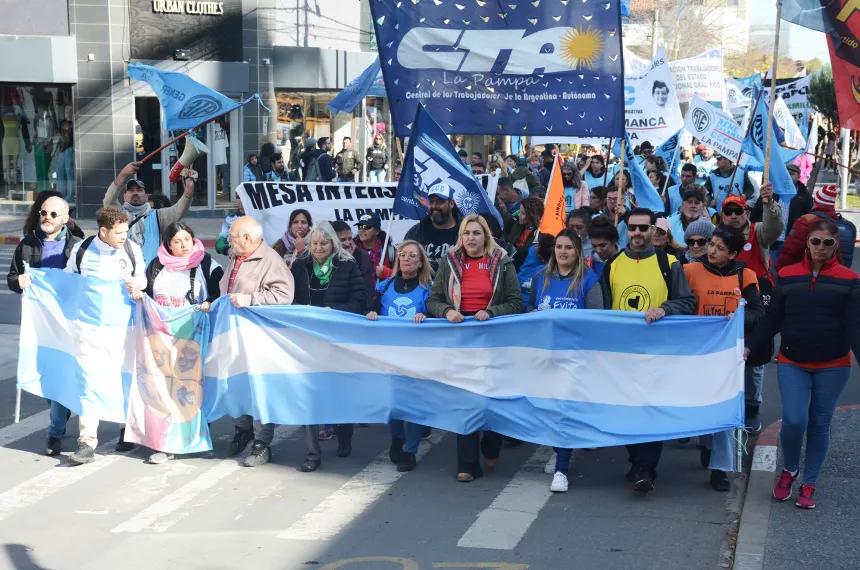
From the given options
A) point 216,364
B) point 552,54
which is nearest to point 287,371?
point 216,364

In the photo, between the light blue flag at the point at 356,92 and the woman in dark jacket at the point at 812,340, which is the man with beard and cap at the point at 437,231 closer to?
the woman in dark jacket at the point at 812,340

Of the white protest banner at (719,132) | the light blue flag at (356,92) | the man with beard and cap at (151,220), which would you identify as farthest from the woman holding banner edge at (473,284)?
the light blue flag at (356,92)

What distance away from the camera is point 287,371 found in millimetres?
8055

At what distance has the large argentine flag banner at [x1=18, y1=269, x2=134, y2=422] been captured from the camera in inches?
325

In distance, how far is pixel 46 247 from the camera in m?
8.90

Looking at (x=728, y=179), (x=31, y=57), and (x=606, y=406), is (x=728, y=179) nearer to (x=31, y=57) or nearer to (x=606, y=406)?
(x=606, y=406)

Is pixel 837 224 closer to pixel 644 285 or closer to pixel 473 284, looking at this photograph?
pixel 644 285

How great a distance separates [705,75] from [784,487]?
18.7 m

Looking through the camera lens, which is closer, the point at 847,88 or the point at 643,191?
the point at 847,88

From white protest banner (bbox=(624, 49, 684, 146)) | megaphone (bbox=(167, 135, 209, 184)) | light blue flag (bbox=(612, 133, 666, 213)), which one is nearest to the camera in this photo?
megaphone (bbox=(167, 135, 209, 184))

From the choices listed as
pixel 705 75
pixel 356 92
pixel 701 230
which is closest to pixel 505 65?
pixel 701 230

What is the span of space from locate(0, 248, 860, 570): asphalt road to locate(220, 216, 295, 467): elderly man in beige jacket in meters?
0.21

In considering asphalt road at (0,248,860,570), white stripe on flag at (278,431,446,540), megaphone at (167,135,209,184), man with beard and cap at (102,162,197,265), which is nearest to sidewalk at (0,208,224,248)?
megaphone at (167,135,209,184)

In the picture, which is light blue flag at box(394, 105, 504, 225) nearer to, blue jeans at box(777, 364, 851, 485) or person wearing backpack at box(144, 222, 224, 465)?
person wearing backpack at box(144, 222, 224, 465)
